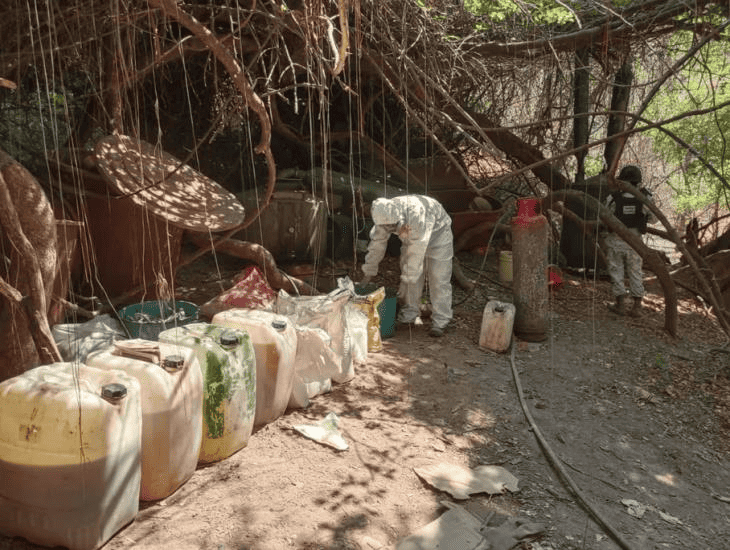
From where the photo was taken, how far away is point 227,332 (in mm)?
4234

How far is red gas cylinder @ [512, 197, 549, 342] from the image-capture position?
7117mm

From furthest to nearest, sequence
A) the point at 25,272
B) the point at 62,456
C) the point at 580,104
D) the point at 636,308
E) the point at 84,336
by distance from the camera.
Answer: the point at 580,104 < the point at 636,308 < the point at 84,336 < the point at 25,272 < the point at 62,456

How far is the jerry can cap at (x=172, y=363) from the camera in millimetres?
3613

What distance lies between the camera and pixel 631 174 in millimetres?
8344

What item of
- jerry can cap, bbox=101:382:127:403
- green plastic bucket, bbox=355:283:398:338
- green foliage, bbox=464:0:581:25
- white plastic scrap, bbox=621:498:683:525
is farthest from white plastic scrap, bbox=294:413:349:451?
green foliage, bbox=464:0:581:25

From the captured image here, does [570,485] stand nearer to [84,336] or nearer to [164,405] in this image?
[164,405]

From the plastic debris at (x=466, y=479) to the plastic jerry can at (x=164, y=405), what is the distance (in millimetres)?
1522

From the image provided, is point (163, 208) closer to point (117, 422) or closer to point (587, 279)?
point (117, 422)

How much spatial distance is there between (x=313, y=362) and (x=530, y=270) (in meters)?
3.02

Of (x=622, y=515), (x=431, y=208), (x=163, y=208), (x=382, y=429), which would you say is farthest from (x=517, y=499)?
(x=431, y=208)


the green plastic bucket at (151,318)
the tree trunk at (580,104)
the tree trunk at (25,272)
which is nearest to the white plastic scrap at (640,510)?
the green plastic bucket at (151,318)

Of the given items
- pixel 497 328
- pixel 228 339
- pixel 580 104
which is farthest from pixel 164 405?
pixel 580 104

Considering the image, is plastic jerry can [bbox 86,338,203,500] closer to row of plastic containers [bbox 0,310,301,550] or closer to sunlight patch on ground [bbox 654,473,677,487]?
row of plastic containers [bbox 0,310,301,550]

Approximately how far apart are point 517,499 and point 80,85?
24.2 ft
